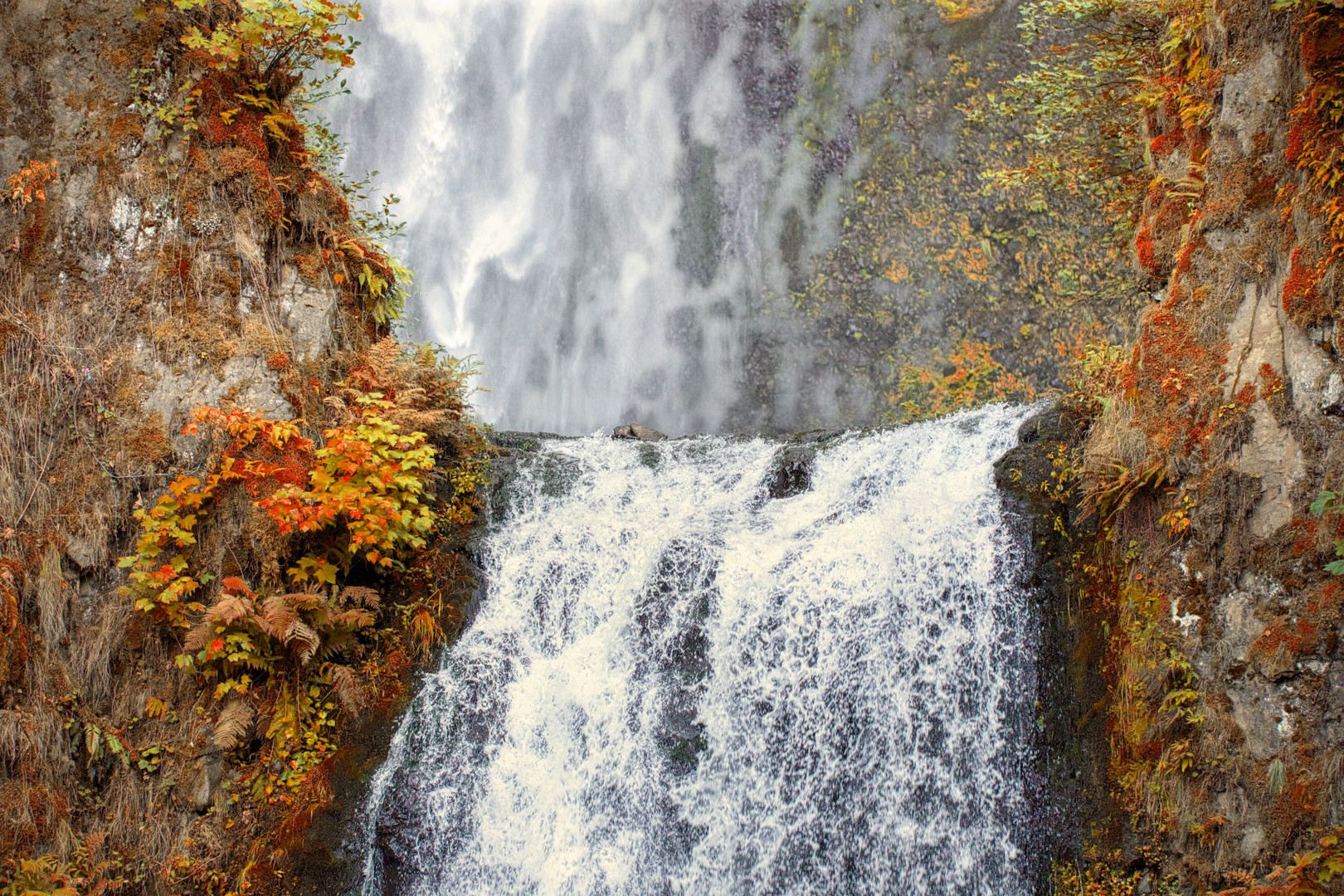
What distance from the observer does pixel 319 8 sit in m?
6.81

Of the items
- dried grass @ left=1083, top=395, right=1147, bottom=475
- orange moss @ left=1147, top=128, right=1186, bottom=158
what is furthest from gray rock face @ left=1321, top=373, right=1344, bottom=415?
orange moss @ left=1147, top=128, right=1186, bottom=158

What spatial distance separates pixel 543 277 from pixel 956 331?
8.81m

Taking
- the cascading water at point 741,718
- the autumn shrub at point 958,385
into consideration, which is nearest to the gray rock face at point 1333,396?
the cascading water at point 741,718

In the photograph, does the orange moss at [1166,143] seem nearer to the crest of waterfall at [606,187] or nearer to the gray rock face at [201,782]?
the gray rock face at [201,782]

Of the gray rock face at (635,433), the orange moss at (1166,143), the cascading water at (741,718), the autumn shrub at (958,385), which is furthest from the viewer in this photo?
the autumn shrub at (958,385)

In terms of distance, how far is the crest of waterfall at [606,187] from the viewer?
17.2m

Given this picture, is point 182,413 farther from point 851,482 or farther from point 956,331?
point 956,331

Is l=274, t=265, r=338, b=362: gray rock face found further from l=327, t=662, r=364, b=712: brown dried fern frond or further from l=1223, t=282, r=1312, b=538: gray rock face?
l=1223, t=282, r=1312, b=538: gray rock face

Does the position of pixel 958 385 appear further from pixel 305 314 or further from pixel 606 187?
pixel 305 314

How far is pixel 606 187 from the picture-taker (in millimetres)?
18469

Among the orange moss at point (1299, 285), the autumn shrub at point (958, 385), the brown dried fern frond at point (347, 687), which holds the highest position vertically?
the autumn shrub at point (958, 385)

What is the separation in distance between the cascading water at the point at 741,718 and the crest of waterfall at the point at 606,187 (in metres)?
10.3

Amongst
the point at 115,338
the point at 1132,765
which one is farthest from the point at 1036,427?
the point at 115,338

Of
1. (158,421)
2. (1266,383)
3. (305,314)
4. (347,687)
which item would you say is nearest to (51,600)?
(158,421)
